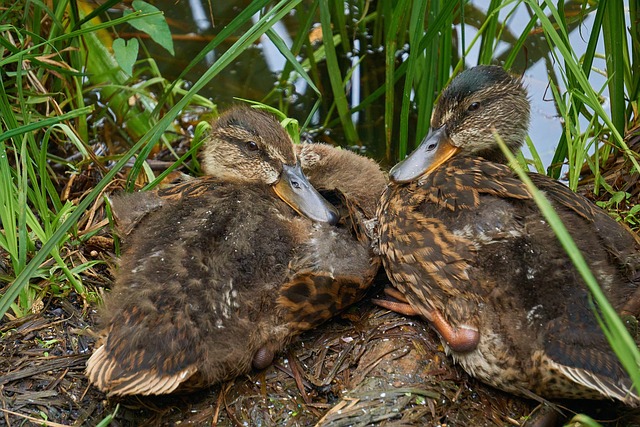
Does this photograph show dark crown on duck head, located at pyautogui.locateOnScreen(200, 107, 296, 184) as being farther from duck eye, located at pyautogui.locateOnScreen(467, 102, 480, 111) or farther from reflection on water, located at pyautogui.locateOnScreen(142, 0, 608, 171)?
reflection on water, located at pyautogui.locateOnScreen(142, 0, 608, 171)

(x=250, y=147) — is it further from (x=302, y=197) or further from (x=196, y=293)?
(x=196, y=293)

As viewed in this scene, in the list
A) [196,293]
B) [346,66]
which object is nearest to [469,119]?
[196,293]

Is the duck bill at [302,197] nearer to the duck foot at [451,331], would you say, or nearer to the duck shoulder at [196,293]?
the duck shoulder at [196,293]

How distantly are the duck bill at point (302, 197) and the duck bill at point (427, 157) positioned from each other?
0.40 metres

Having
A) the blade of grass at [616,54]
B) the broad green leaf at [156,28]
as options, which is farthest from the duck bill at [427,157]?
the broad green leaf at [156,28]

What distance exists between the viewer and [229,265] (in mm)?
3848

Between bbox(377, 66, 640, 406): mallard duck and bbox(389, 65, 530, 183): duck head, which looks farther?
bbox(389, 65, 530, 183): duck head

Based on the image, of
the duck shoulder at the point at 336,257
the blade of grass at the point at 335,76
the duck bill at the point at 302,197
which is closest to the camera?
the duck shoulder at the point at 336,257

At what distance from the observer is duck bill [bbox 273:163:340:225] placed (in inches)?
171

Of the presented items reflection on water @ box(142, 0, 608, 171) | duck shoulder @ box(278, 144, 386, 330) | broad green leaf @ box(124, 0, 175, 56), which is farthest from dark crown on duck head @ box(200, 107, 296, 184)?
reflection on water @ box(142, 0, 608, 171)

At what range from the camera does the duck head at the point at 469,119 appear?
4.42m

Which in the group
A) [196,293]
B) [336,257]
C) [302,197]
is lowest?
[196,293]

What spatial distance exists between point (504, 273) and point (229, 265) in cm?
123

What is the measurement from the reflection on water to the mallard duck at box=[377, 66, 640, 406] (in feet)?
6.34
